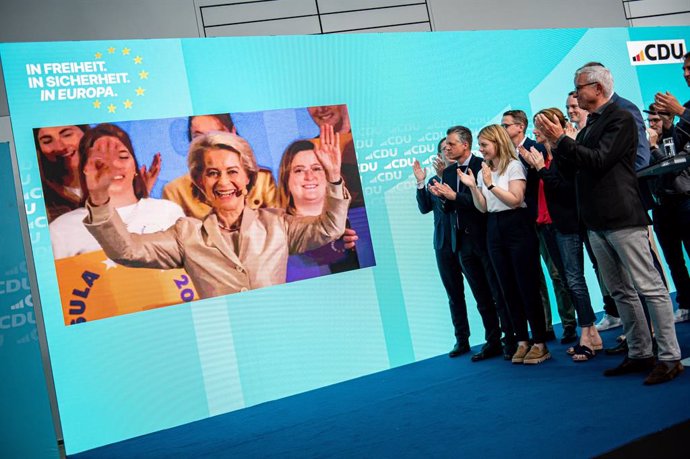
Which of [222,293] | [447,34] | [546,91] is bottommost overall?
[222,293]

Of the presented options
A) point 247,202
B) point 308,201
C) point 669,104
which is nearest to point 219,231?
point 247,202

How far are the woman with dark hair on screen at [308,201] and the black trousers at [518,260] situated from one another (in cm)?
140

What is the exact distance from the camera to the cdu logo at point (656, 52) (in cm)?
730

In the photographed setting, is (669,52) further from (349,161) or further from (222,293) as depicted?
(222,293)

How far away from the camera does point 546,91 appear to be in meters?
6.73

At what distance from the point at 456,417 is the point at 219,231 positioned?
2430 millimetres

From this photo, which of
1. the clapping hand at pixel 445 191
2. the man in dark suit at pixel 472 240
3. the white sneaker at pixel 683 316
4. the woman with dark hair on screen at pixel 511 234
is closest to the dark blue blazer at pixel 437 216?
the man in dark suit at pixel 472 240

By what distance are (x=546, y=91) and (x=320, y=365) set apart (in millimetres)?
3268

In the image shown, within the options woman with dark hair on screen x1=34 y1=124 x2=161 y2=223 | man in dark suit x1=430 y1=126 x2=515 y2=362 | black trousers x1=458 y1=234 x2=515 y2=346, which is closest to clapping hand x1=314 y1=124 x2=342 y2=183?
man in dark suit x1=430 y1=126 x2=515 y2=362

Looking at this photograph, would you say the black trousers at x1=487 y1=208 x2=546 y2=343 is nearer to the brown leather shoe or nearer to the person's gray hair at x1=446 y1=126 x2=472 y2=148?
the person's gray hair at x1=446 y1=126 x2=472 y2=148

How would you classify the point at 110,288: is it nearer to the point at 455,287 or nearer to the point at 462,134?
the point at 455,287

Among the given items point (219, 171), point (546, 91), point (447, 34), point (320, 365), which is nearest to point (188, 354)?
point (320, 365)

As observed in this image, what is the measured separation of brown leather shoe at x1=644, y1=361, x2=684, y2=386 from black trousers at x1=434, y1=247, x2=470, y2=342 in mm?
2204

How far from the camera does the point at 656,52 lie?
7.45 meters
